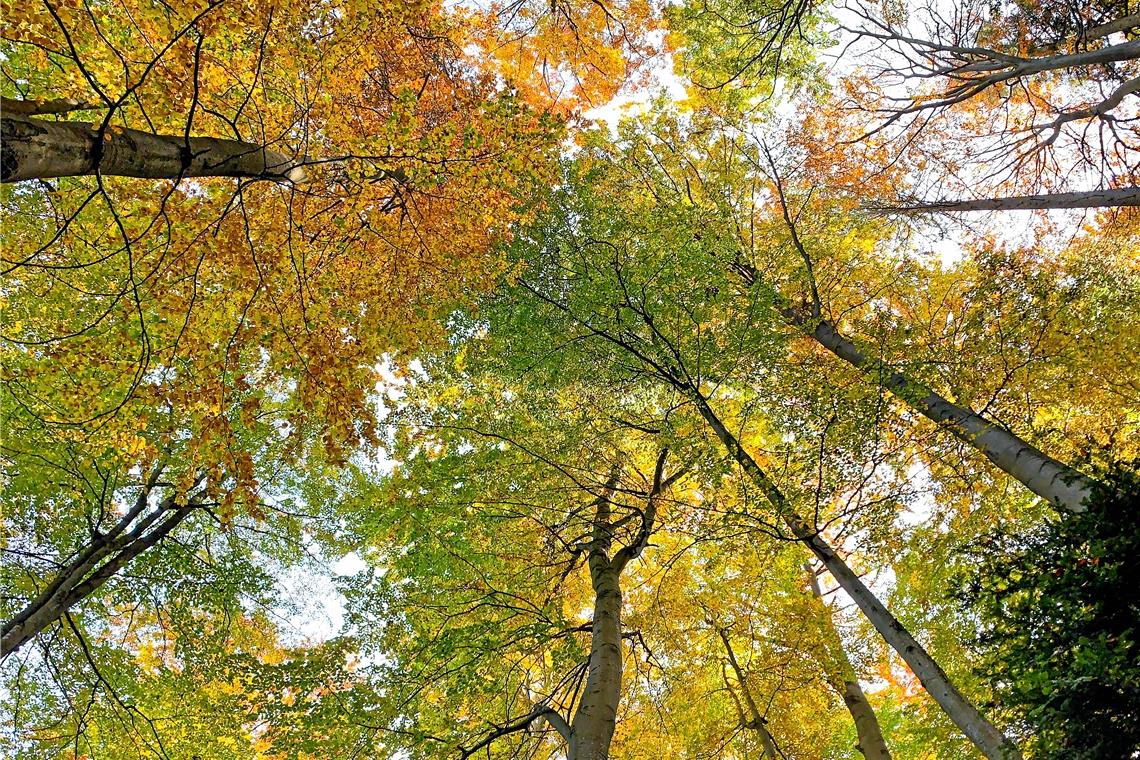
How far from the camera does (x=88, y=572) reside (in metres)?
5.99

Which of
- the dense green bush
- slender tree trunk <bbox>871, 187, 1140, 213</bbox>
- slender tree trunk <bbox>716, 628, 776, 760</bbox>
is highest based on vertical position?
slender tree trunk <bbox>871, 187, 1140, 213</bbox>

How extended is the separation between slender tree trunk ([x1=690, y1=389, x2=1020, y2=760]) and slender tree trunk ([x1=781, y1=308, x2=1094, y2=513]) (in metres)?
1.39

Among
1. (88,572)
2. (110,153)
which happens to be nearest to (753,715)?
(88,572)

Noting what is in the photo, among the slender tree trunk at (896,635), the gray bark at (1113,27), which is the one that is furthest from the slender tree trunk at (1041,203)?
the slender tree trunk at (896,635)

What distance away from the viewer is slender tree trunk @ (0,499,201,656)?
5283 millimetres

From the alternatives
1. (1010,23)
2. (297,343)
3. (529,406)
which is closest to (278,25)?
(297,343)

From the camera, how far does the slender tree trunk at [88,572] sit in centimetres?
528

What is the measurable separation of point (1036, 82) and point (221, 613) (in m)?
14.8

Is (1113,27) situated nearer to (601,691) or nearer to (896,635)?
(896,635)

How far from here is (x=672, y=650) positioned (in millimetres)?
7387

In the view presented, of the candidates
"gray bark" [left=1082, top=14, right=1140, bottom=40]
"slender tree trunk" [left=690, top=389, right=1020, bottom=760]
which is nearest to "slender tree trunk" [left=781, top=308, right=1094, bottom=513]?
"slender tree trunk" [left=690, top=389, right=1020, bottom=760]

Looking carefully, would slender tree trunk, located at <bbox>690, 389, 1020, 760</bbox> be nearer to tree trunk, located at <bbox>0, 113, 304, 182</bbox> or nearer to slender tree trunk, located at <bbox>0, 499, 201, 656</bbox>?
tree trunk, located at <bbox>0, 113, 304, 182</bbox>

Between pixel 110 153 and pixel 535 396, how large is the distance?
4.75 metres

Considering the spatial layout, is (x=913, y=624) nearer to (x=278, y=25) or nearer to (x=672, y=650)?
(x=672, y=650)
